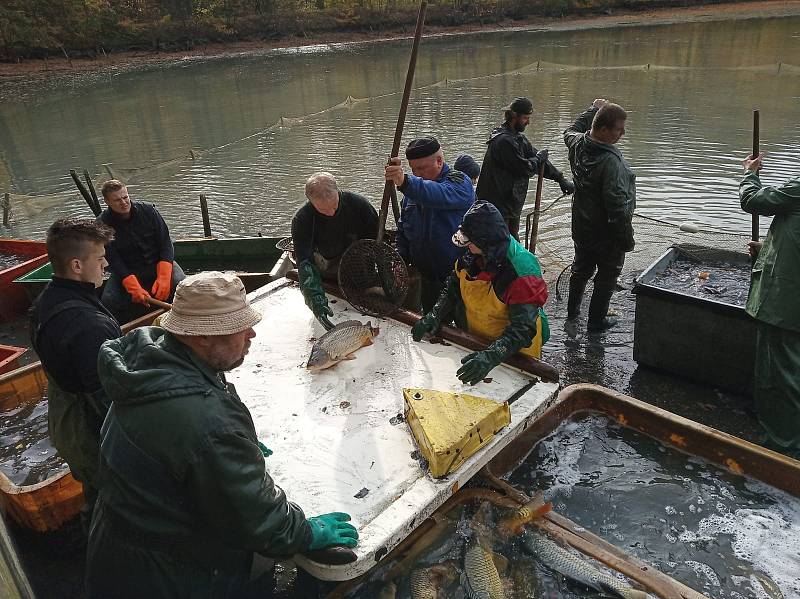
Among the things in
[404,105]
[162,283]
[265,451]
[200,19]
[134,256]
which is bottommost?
[162,283]

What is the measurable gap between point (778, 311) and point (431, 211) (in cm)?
251

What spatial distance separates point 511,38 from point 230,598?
135 ft

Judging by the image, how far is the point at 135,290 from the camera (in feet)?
18.4

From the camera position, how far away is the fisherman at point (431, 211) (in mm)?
4277

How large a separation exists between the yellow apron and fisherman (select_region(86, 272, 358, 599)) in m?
1.80

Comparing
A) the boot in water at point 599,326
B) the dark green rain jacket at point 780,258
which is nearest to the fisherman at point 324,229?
the boot in water at point 599,326

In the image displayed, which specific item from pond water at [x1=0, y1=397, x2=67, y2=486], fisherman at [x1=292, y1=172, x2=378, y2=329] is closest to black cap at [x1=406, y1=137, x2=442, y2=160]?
fisherman at [x1=292, y1=172, x2=378, y2=329]

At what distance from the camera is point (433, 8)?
148 ft

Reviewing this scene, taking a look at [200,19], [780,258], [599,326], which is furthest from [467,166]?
[200,19]

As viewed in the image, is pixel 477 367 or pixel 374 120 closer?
pixel 477 367

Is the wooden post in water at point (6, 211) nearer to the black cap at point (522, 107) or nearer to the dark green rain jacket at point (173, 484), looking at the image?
the black cap at point (522, 107)

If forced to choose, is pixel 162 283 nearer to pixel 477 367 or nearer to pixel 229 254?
pixel 229 254

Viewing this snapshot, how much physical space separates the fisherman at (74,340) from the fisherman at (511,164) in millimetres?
4320

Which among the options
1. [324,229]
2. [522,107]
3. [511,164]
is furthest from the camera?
[511,164]
